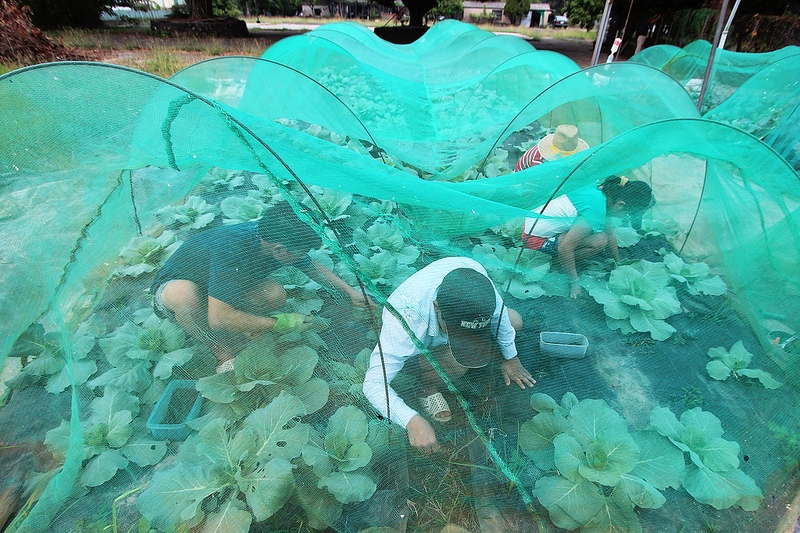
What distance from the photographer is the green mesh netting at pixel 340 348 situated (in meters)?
1.54

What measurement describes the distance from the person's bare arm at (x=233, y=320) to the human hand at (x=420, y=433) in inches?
25.7

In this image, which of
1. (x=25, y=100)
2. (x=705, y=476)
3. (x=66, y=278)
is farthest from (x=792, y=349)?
(x=25, y=100)

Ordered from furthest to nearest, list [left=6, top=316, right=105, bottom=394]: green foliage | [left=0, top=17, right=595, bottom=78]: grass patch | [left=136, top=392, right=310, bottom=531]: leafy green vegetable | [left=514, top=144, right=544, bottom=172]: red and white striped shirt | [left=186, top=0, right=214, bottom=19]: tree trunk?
[left=186, top=0, right=214, bottom=19]: tree trunk
[left=0, top=17, right=595, bottom=78]: grass patch
[left=514, top=144, right=544, bottom=172]: red and white striped shirt
[left=6, top=316, right=105, bottom=394]: green foliage
[left=136, top=392, right=310, bottom=531]: leafy green vegetable

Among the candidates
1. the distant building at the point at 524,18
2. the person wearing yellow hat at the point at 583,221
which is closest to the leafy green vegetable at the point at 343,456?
the person wearing yellow hat at the point at 583,221

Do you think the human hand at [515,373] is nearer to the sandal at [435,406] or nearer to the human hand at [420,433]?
the sandal at [435,406]

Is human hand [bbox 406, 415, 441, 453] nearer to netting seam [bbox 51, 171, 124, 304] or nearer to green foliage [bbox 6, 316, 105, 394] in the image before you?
green foliage [bbox 6, 316, 105, 394]

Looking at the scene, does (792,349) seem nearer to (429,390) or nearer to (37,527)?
(429,390)

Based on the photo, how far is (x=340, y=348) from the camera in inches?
66.2

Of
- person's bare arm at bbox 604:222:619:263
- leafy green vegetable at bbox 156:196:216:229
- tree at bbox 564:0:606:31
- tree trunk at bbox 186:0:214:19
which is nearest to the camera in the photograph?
leafy green vegetable at bbox 156:196:216:229

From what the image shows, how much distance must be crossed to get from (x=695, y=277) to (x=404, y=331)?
69.4 inches

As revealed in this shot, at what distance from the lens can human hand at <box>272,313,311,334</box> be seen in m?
1.66

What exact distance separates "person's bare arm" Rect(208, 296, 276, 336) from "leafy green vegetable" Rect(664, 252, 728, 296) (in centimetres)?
199

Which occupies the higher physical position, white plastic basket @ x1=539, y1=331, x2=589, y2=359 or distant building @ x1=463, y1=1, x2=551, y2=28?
distant building @ x1=463, y1=1, x2=551, y2=28

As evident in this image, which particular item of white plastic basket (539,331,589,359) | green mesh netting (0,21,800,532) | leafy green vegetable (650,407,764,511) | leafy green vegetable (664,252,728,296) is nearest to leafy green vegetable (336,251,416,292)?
green mesh netting (0,21,800,532)
